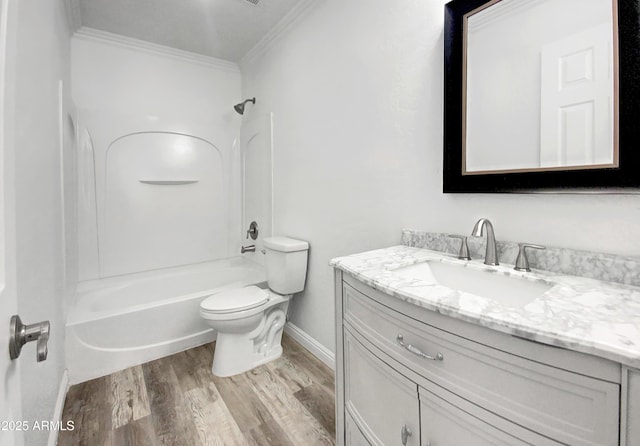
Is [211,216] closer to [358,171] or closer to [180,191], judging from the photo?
[180,191]

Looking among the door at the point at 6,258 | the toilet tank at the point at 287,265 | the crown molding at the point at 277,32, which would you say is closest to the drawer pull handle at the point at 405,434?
the door at the point at 6,258

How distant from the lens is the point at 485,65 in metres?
1.15

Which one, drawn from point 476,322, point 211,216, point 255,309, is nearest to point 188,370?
point 255,309

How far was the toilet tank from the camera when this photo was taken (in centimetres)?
213

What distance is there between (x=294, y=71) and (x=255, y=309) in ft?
6.02

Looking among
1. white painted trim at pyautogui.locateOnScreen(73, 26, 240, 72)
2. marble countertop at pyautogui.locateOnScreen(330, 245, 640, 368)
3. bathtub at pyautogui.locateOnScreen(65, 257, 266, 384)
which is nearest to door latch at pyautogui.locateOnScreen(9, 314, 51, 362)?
marble countertop at pyautogui.locateOnScreen(330, 245, 640, 368)

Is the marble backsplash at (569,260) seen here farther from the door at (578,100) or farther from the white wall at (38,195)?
the white wall at (38,195)

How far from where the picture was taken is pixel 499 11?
1.09m

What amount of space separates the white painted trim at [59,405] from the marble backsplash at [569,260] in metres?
2.00

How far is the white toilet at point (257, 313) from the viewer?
190cm

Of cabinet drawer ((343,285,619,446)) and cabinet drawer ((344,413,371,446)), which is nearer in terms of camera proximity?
cabinet drawer ((343,285,619,446))

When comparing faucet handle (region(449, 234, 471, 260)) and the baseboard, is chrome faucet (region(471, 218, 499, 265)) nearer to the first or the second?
faucet handle (region(449, 234, 471, 260))

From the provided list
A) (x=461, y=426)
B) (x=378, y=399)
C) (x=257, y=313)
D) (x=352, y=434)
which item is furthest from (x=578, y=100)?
(x=257, y=313)

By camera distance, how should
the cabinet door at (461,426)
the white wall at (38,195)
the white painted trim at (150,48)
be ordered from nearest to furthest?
the cabinet door at (461,426) → the white wall at (38,195) → the white painted trim at (150,48)
